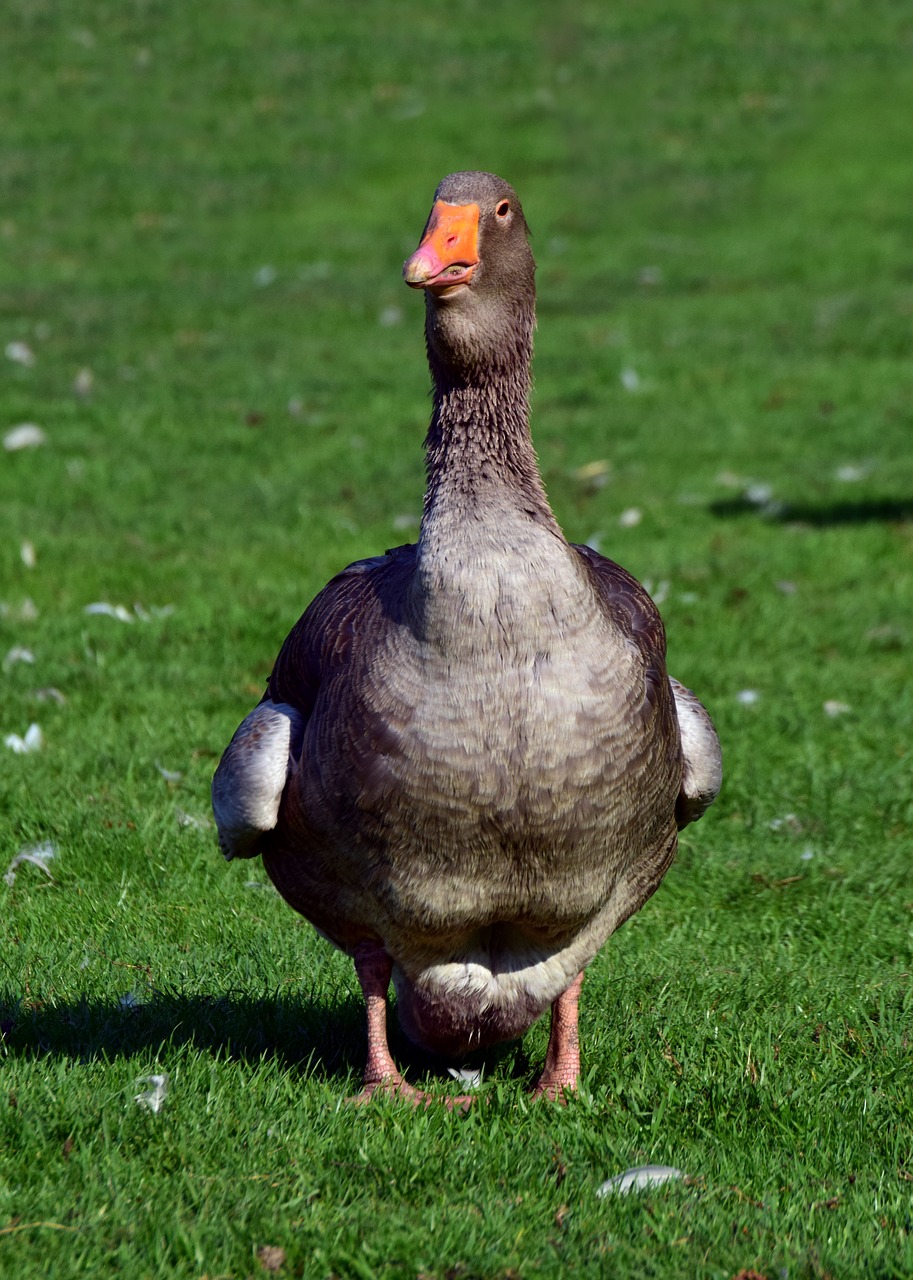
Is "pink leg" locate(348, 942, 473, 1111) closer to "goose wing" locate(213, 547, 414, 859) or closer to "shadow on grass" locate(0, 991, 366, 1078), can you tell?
"shadow on grass" locate(0, 991, 366, 1078)

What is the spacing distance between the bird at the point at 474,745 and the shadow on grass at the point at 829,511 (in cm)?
633

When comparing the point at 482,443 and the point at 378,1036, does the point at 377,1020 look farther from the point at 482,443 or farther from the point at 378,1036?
the point at 482,443

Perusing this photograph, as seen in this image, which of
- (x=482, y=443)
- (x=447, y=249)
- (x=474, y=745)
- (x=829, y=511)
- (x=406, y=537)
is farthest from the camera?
(x=829, y=511)

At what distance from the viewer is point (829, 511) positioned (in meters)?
11.0

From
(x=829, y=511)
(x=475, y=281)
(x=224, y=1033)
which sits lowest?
(x=829, y=511)

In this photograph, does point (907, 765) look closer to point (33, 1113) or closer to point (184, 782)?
point (184, 782)

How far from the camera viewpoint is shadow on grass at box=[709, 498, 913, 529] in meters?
10.8

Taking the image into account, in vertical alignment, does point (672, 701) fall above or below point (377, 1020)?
above

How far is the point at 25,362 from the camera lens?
545 inches

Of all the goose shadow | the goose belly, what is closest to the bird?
the goose belly

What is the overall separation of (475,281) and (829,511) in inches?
282

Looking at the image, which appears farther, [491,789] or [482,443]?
[482,443]

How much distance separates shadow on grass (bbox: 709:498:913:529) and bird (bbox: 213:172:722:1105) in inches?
249

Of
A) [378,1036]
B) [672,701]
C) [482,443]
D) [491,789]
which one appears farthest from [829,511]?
[491,789]
